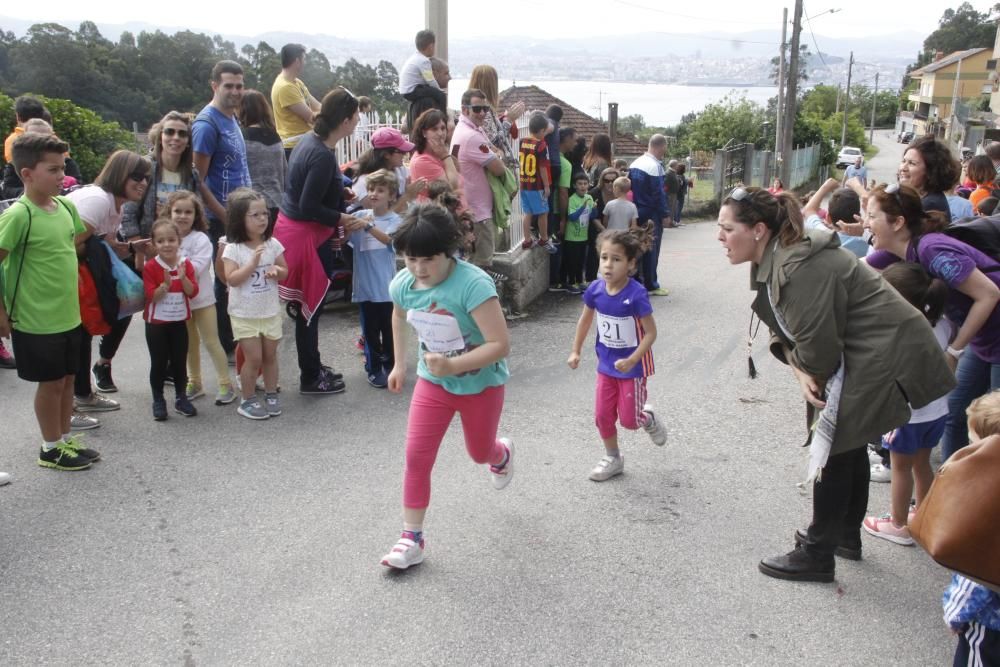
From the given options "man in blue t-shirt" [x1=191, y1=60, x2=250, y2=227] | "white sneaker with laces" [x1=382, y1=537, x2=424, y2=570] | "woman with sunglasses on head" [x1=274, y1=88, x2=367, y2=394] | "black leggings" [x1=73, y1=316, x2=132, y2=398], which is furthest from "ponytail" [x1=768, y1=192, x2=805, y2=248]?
"man in blue t-shirt" [x1=191, y1=60, x2=250, y2=227]

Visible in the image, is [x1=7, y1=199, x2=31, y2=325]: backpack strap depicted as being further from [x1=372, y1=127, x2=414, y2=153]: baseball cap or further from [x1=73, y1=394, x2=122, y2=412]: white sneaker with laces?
[x1=372, y1=127, x2=414, y2=153]: baseball cap

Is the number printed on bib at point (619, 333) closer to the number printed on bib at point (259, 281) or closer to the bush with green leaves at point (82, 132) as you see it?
the number printed on bib at point (259, 281)

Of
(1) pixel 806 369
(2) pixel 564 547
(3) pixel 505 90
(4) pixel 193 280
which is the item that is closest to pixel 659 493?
(2) pixel 564 547

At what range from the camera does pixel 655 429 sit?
489 cm

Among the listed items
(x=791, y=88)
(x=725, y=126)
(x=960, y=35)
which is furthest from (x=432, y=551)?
(x=960, y=35)

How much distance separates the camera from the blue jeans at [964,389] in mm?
4102

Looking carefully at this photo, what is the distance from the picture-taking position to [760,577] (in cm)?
366

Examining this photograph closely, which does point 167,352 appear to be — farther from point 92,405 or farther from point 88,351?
point 92,405

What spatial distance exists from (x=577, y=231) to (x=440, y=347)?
5920 millimetres

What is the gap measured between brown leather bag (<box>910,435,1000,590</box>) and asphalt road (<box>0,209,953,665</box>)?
107cm

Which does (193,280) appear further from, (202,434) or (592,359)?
(592,359)

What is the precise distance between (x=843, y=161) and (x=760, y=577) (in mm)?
52354

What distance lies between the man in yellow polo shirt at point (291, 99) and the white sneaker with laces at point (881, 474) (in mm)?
5863

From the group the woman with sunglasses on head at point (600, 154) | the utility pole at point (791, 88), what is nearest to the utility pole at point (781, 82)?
the utility pole at point (791, 88)
